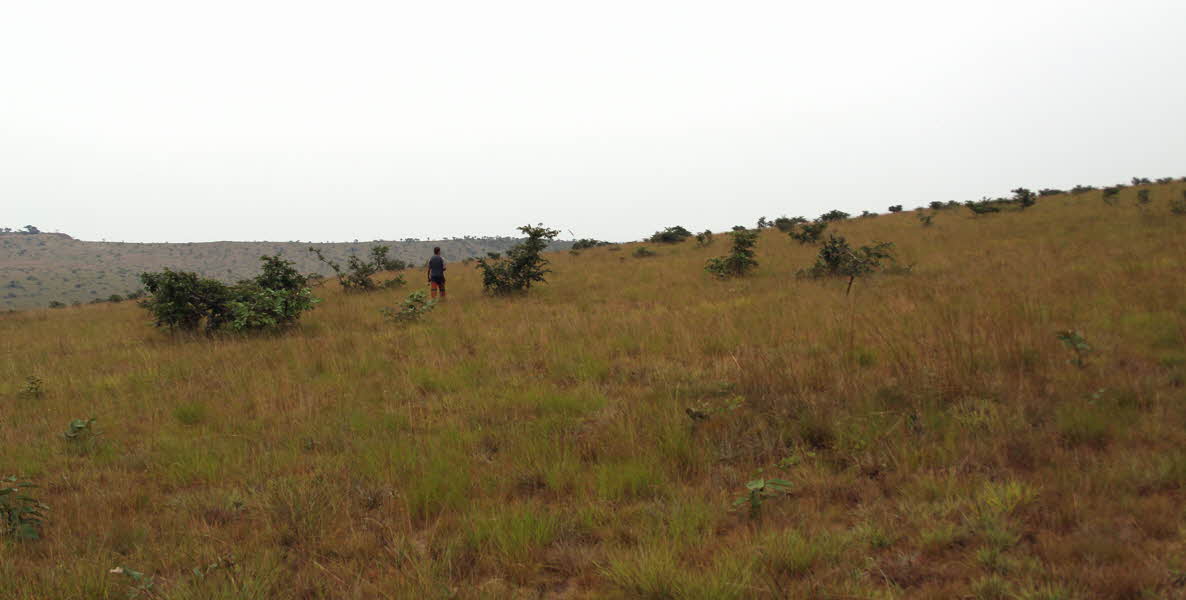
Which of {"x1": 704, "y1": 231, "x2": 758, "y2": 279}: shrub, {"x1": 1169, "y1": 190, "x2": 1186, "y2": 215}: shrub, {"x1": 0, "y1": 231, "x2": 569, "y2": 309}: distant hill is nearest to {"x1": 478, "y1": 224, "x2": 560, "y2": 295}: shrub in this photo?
{"x1": 704, "y1": 231, "x2": 758, "y2": 279}: shrub

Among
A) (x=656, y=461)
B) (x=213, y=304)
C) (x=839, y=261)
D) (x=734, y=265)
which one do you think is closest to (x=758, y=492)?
(x=656, y=461)

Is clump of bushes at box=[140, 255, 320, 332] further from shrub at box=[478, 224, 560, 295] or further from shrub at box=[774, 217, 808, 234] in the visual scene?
shrub at box=[774, 217, 808, 234]

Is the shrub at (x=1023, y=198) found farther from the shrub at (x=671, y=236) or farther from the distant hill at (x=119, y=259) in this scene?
the distant hill at (x=119, y=259)

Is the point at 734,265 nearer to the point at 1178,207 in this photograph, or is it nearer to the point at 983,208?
the point at 1178,207

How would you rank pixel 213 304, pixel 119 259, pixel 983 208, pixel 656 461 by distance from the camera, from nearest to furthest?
1. pixel 656 461
2. pixel 213 304
3. pixel 983 208
4. pixel 119 259

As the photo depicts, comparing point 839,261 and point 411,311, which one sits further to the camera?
point 839,261

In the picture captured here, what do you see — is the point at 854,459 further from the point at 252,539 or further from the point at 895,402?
the point at 252,539

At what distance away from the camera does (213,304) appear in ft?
35.6

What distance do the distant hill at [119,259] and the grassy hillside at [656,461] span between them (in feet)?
209

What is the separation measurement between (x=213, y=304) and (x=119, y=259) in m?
98.5

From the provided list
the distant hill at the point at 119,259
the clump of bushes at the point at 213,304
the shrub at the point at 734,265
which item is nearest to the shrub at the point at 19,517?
the clump of bushes at the point at 213,304

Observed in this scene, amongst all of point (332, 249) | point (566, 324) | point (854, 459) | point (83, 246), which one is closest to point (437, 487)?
point (854, 459)

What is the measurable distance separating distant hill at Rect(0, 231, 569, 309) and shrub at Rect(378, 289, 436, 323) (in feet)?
189

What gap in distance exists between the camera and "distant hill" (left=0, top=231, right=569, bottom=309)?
64375mm
